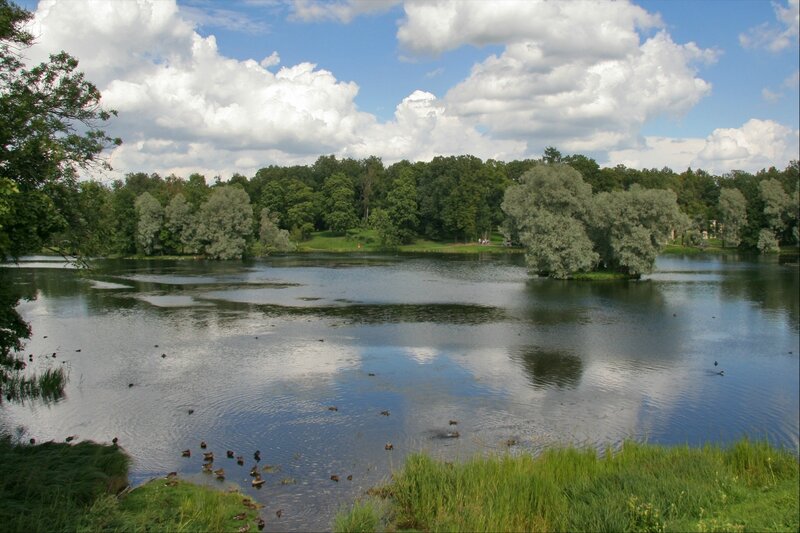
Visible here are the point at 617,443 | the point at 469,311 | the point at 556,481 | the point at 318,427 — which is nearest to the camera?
the point at 556,481

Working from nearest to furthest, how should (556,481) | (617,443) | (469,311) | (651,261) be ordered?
(556,481), (617,443), (469,311), (651,261)

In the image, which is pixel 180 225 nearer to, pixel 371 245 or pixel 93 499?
pixel 371 245

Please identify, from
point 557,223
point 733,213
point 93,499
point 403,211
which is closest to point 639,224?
point 557,223

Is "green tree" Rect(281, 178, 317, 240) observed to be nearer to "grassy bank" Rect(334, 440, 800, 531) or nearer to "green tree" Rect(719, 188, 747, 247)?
"green tree" Rect(719, 188, 747, 247)

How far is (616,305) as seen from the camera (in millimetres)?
48844

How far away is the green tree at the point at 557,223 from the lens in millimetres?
66312

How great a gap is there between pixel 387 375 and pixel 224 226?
79.7 meters

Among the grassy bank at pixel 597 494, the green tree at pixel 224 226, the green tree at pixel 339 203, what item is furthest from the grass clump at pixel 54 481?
the green tree at pixel 339 203

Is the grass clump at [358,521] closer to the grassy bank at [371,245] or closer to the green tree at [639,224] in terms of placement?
the green tree at [639,224]

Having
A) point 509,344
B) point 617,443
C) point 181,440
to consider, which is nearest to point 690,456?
point 617,443

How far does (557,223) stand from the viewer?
67062mm

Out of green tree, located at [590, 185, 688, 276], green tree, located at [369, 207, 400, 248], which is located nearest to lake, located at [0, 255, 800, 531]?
green tree, located at [590, 185, 688, 276]

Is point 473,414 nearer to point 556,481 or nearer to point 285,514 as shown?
point 556,481

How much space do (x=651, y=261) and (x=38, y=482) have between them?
63386mm
